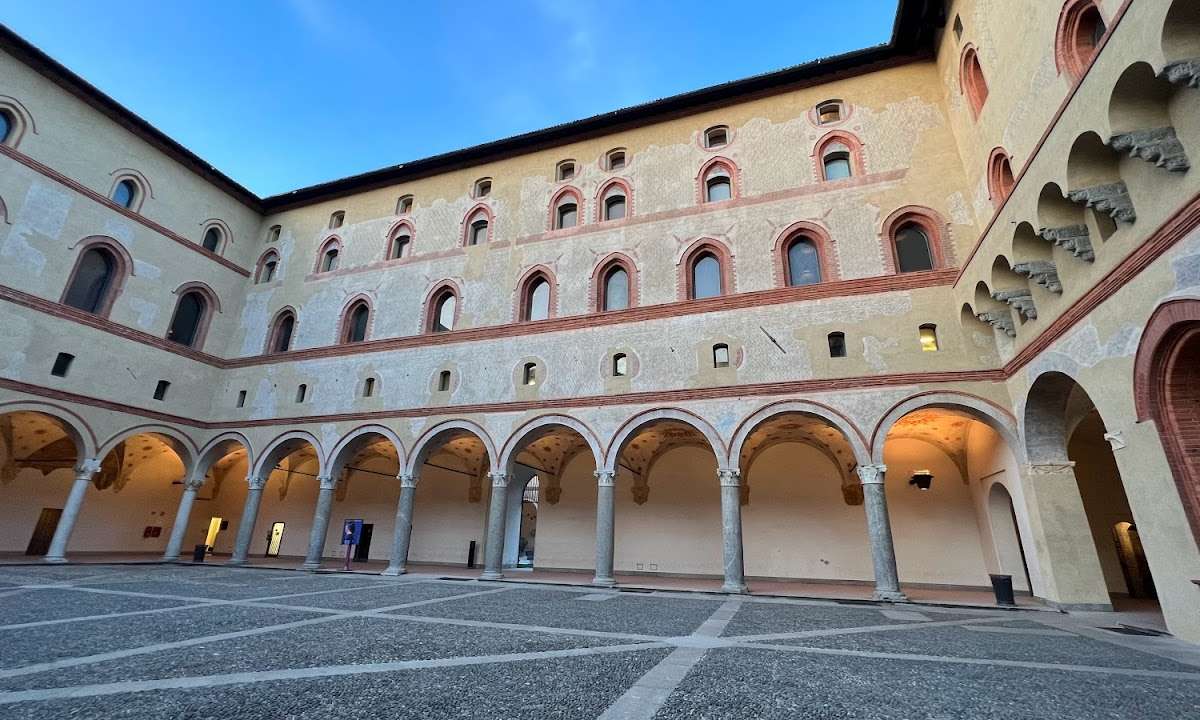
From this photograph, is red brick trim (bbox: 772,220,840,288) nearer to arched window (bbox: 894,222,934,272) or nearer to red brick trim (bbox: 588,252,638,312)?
arched window (bbox: 894,222,934,272)

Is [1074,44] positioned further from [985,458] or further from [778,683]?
[778,683]

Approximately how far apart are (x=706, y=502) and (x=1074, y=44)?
1339cm

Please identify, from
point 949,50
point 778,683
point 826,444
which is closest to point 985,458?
point 826,444

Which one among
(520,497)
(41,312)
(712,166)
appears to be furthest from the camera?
(520,497)

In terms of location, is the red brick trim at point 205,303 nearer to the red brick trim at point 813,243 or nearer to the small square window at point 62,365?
the small square window at point 62,365

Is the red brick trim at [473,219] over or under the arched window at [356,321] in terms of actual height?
over

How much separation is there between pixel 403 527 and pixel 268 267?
42.4 feet

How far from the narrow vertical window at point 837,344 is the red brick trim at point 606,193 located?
7.04 m

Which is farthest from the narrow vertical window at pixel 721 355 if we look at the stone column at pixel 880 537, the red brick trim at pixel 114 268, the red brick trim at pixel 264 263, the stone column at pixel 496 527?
the red brick trim at pixel 114 268

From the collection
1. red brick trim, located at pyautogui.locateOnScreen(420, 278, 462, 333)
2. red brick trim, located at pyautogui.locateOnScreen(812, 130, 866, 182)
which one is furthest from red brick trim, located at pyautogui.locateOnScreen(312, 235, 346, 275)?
red brick trim, located at pyautogui.locateOnScreen(812, 130, 866, 182)

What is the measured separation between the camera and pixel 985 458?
43.8ft

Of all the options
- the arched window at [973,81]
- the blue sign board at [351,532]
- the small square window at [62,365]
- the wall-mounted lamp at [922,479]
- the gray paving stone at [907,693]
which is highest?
the arched window at [973,81]

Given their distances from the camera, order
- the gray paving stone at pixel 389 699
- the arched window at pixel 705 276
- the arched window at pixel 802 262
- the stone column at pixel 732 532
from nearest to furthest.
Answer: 1. the gray paving stone at pixel 389 699
2. the stone column at pixel 732 532
3. the arched window at pixel 802 262
4. the arched window at pixel 705 276

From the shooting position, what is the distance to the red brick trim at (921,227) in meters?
12.9
